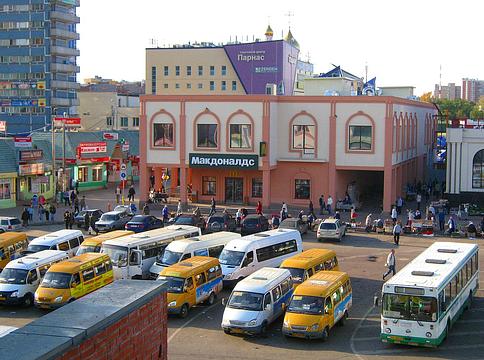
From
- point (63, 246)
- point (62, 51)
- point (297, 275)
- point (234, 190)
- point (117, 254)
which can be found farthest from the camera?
point (62, 51)

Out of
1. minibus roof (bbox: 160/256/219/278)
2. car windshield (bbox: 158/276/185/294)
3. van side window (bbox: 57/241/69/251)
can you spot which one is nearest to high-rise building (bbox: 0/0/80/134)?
van side window (bbox: 57/241/69/251)

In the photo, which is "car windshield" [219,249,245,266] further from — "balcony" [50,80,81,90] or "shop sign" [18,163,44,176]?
"balcony" [50,80,81,90]

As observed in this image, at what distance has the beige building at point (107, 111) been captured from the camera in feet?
332

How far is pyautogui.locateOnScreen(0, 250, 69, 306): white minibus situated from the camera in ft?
85.5

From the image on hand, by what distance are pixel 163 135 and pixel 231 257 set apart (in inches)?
→ 1026

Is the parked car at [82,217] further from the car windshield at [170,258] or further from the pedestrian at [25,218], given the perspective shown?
the car windshield at [170,258]

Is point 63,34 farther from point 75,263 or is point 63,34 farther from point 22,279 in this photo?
point 75,263

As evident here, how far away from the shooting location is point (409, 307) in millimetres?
21047

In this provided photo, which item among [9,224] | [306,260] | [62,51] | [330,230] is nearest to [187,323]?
[306,260]

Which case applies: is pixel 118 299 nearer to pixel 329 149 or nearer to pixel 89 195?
pixel 329 149

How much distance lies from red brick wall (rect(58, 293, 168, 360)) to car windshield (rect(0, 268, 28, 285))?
44.9 feet

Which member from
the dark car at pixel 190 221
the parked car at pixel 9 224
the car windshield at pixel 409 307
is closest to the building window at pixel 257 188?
the dark car at pixel 190 221

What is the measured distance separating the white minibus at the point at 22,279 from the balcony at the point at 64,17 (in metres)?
80.8

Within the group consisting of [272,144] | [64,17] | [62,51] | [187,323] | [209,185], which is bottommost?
[187,323]
